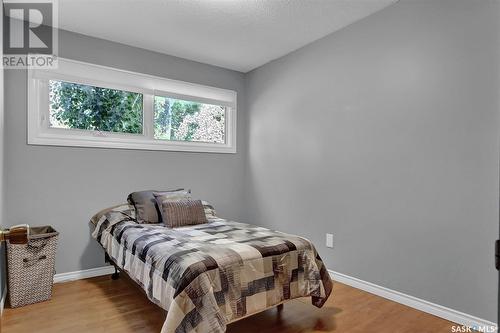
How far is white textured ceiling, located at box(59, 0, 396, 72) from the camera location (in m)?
2.61

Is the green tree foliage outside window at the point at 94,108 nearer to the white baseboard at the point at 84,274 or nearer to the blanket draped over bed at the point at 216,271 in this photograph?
the blanket draped over bed at the point at 216,271

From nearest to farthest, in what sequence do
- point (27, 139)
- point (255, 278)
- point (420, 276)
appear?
1. point (255, 278)
2. point (420, 276)
3. point (27, 139)

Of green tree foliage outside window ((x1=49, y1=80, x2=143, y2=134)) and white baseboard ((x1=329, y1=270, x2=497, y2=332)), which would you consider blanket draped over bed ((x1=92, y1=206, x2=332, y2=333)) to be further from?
green tree foliage outside window ((x1=49, y1=80, x2=143, y2=134))

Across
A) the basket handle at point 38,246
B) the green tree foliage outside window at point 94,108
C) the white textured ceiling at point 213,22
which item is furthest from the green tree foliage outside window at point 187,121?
the basket handle at point 38,246

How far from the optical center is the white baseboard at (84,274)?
2977 millimetres

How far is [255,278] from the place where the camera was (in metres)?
1.96

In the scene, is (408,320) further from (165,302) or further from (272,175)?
(272,175)

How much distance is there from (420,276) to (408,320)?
0.36 meters

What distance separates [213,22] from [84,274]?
9.18ft

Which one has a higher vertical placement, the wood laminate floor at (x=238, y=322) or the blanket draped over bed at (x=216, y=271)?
the blanket draped over bed at (x=216, y=271)

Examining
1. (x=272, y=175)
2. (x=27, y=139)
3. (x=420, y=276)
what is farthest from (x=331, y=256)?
(x=27, y=139)

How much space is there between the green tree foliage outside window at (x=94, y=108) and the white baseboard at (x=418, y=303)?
109 inches

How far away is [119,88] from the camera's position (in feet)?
11.0

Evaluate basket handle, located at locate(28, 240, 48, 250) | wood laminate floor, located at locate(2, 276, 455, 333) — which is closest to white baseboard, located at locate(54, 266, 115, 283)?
wood laminate floor, located at locate(2, 276, 455, 333)
